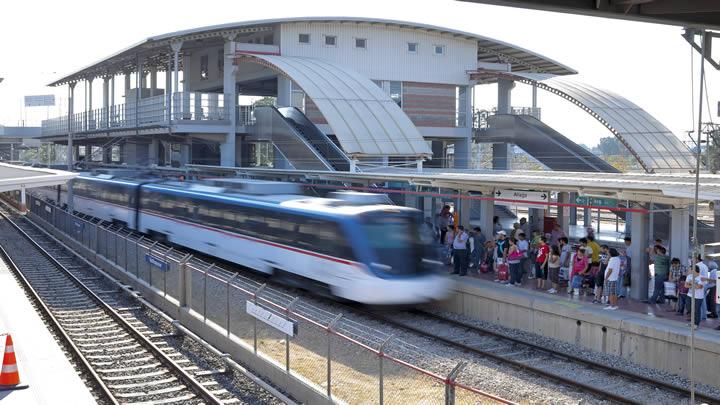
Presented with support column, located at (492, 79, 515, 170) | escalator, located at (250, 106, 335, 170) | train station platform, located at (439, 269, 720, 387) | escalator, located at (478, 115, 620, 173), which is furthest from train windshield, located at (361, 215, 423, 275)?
support column, located at (492, 79, 515, 170)

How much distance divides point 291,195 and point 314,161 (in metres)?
12.6

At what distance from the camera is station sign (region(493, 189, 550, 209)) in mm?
18734

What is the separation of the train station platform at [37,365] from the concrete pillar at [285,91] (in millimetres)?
23383

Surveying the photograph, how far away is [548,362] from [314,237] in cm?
655

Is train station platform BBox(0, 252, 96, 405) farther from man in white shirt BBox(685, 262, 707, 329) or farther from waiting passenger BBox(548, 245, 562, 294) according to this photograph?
waiting passenger BBox(548, 245, 562, 294)

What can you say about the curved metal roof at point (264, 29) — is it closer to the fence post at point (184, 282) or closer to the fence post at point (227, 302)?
the fence post at point (184, 282)

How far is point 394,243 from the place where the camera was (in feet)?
57.5

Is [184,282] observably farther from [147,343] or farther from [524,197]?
[524,197]

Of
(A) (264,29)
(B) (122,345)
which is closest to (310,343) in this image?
(B) (122,345)

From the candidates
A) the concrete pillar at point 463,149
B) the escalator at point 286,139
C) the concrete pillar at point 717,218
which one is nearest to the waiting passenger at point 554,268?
the concrete pillar at point 717,218

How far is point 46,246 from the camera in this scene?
31891 millimetres

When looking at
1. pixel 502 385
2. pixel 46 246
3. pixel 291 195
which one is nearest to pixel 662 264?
pixel 502 385

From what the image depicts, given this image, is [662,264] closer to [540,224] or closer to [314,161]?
[540,224]

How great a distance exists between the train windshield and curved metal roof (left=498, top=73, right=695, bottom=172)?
19966 millimetres
